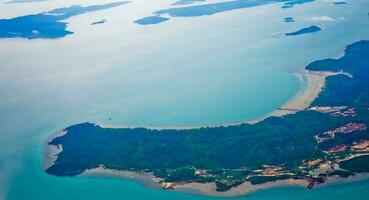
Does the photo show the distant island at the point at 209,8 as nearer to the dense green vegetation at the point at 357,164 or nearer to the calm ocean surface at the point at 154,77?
the calm ocean surface at the point at 154,77

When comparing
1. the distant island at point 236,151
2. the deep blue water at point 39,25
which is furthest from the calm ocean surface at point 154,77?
the deep blue water at point 39,25

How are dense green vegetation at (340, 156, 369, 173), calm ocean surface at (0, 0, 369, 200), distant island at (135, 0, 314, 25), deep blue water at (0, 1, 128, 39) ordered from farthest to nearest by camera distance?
1. distant island at (135, 0, 314, 25)
2. deep blue water at (0, 1, 128, 39)
3. calm ocean surface at (0, 0, 369, 200)
4. dense green vegetation at (340, 156, 369, 173)

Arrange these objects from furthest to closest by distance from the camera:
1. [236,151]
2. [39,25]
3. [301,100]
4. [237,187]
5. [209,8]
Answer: [209,8], [39,25], [301,100], [236,151], [237,187]

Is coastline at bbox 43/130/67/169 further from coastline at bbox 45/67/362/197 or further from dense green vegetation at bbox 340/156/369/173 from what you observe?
dense green vegetation at bbox 340/156/369/173

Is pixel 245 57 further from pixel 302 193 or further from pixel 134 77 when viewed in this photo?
pixel 302 193

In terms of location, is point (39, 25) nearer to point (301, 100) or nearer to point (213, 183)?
point (301, 100)

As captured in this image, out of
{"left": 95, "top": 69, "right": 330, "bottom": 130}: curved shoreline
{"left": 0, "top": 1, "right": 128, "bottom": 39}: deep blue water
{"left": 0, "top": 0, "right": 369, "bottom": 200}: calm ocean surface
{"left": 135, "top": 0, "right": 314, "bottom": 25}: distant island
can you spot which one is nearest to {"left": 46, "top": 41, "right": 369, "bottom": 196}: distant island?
{"left": 95, "top": 69, "right": 330, "bottom": 130}: curved shoreline

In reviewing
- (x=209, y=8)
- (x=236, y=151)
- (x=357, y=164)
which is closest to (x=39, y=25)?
(x=209, y=8)
